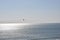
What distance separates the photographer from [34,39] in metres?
23.5

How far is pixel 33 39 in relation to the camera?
23.5 m

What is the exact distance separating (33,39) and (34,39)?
187 mm
